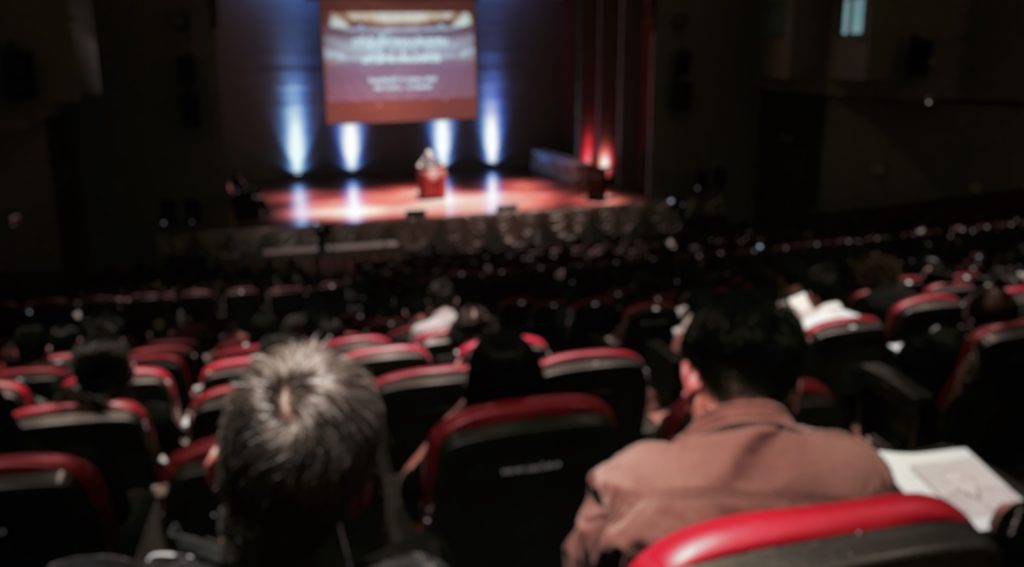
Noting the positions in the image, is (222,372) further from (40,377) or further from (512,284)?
(512,284)

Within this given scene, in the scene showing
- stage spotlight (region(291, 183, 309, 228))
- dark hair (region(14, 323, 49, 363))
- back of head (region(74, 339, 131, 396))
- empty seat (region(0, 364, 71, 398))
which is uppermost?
back of head (region(74, 339, 131, 396))

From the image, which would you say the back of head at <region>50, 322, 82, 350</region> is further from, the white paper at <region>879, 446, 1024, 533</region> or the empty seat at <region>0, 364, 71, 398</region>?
the white paper at <region>879, 446, 1024, 533</region>

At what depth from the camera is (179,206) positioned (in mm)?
15070

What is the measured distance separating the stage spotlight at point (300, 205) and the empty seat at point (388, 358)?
10711 millimetres

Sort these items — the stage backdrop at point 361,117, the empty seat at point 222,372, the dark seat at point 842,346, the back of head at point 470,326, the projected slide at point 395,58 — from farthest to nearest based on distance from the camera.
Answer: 1. the stage backdrop at point 361,117
2. the projected slide at point 395,58
3. the back of head at point 470,326
4. the empty seat at point 222,372
5. the dark seat at point 842,346

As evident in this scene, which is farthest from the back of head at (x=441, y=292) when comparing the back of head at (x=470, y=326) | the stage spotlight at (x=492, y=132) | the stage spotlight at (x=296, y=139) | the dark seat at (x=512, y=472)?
the stage spotlight at (x=492, y=132)

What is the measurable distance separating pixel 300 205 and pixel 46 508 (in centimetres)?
1478

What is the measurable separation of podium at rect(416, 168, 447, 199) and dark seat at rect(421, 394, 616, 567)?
14814 mm

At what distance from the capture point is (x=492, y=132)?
21109mm

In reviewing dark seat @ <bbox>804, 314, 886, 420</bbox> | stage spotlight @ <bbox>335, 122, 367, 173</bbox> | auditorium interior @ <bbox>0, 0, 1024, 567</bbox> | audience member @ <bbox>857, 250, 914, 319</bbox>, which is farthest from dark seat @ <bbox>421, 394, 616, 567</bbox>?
stage spotlight @ <bbox>335, 122, 367, 173</bbox>

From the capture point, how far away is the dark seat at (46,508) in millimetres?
2305

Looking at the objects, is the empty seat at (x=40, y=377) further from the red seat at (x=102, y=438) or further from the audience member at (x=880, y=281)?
the audience member at (x=880, y=281)

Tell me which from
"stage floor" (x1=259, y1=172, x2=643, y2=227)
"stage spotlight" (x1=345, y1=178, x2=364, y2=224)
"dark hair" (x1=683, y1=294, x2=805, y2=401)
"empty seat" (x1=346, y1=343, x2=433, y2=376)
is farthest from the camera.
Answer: "stage floor" (x1=259, y1=172, x2=643, y2=227)

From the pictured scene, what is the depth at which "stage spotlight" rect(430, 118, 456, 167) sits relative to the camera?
68.2ft
